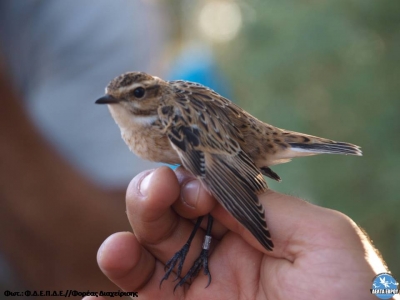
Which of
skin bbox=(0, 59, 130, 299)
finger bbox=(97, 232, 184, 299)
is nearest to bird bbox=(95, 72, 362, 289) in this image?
finger bbox=(97, 232, 184, 299)

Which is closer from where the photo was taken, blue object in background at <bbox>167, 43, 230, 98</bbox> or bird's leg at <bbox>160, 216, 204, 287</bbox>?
bird's leg at <bbox>160, 216, 204, 287</bbox>

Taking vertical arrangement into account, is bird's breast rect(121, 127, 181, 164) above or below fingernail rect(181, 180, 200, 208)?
above

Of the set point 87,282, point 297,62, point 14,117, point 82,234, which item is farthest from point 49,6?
point 297,62

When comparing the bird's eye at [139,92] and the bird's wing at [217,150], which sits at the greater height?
the bird's eye at [139,92]

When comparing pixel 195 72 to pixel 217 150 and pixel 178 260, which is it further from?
pixel 178 260

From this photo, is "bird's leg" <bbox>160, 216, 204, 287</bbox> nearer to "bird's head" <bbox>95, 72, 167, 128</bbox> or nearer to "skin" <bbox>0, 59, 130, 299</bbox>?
"bird's head" <bbox>95, 72, 167, 128</bbox>

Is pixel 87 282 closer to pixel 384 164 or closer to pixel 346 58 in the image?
pixel 384 164

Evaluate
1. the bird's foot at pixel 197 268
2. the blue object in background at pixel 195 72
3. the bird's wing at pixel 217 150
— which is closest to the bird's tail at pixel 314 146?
the bird's wing at pixel 217 150

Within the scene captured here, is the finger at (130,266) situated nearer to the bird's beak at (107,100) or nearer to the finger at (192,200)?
the finger at (192,200)
